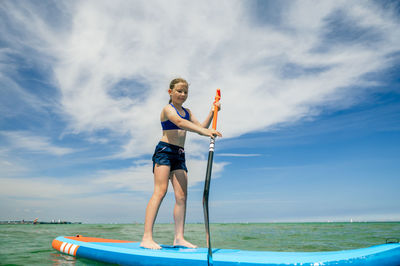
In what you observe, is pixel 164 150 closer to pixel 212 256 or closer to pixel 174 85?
pixel 174 85

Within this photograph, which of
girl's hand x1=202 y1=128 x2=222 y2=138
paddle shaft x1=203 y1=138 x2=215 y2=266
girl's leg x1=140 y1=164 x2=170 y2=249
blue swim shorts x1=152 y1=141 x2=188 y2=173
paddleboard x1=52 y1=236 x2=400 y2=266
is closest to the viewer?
paddleboard x1=52 y1=236 x2=400 y2=266

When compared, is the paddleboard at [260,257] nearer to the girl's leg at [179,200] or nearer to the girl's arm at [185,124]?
the girl's leg at [179,200]

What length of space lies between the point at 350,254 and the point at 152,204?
2.23 meters

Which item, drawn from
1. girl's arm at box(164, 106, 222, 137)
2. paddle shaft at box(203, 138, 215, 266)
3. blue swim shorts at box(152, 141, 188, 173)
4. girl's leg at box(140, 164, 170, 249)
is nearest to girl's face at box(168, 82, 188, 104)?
girl's arm at box(164, 106, 222, 137)

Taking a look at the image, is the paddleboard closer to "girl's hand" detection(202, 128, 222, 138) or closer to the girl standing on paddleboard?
the girl standing on paddleboard

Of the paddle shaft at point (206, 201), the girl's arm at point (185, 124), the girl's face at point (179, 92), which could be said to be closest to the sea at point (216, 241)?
the paddle shaft at point (206, 201)

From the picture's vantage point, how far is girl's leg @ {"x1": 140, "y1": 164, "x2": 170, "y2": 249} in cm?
347

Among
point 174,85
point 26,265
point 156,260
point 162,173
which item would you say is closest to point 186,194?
point 162,173

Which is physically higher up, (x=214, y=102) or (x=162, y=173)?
(x=214, y=102)

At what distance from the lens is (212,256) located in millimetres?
2609

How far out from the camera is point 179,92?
3.86 meters

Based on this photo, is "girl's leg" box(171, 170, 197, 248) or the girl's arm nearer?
the girl's arm

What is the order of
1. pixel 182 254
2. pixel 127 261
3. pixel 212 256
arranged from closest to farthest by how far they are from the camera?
pixel 212 256 < pixel 182 254 < pixel 127 261

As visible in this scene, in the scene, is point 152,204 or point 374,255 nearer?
point 374,255
